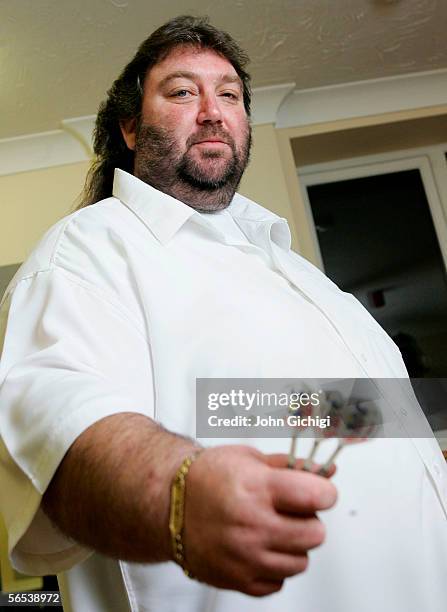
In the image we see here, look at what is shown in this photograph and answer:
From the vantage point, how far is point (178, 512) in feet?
1.04

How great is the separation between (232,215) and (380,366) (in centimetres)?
39

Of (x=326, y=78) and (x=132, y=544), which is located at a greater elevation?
(x=326, y=78)

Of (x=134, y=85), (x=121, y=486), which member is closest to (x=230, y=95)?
(x=134, y=85)

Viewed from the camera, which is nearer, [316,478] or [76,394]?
[316,478]

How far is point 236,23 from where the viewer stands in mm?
2018

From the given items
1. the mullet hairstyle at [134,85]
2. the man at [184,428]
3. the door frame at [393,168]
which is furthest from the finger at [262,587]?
the door frame at [393,168]

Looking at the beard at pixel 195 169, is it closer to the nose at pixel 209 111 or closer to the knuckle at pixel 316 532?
the nose at pixel 209 111

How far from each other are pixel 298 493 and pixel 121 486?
4.1 inches

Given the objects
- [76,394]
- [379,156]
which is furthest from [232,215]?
[379,156]

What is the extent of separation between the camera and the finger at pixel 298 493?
292 millimetres

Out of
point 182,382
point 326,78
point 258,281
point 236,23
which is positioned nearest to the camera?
point 182,382

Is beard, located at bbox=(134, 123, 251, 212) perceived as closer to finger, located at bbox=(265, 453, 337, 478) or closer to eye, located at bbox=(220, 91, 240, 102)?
eye, located at bbox=(220, 91, 240, 102)

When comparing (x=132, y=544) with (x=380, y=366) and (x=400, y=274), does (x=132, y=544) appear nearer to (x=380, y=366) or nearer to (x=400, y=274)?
(x=380, y=366)

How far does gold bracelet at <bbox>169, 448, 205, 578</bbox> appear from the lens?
0.32m
